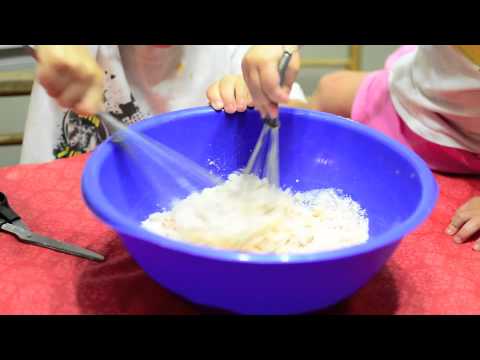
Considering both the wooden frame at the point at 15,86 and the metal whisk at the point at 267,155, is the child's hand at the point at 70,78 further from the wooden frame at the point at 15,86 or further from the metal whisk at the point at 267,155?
the wooden frame at the point at 15,86

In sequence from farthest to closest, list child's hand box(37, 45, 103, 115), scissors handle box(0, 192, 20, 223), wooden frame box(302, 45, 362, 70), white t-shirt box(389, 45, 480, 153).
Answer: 1. wooden frame box(302, 45, 362, 70)
2. white t-shirt box(389, 45, 480, 153)
3. scissors handle box(0, 192, 20, 223)
4. child's hand box(37, 45, 103, 115)

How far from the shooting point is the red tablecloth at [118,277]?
1.68 ft

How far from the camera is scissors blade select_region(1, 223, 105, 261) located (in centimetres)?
57

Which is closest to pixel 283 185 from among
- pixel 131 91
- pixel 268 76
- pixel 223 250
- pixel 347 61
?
pixel 268 76

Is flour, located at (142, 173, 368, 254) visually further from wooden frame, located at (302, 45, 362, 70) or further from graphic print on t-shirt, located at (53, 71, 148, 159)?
wooden frame, located at (302, 45, 362, 70)

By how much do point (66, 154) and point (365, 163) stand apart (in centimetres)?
54

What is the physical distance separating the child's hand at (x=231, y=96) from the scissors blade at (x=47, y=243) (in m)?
0.23

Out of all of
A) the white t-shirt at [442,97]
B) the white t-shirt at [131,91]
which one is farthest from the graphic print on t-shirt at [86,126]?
the white t-shirt at [442,97]

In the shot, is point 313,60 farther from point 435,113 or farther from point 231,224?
point 231,224

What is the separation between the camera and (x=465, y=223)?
2.09 ft

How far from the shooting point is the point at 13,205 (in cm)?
66

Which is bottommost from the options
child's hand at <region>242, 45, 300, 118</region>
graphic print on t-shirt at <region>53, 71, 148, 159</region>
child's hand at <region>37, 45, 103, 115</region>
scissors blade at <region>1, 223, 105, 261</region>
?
graphic print on t-shirt at <region>53, 71, 148, 159</region>

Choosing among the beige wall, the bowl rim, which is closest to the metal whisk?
the bowl rim
